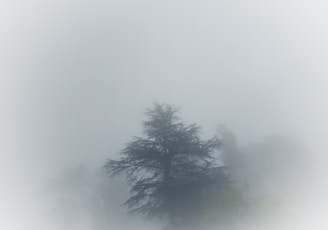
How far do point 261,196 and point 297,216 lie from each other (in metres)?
1.61

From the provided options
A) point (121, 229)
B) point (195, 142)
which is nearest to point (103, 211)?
point (121, 229)

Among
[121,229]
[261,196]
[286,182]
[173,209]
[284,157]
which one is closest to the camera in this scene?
[261,196]

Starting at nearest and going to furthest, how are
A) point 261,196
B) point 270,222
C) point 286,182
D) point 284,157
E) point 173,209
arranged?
point 270,222 → point 261,196 → point 173,209 → point 286,182 → point 284,157

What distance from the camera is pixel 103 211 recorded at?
1955 centimetres

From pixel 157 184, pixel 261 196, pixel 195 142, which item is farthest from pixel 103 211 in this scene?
pixel 261 196

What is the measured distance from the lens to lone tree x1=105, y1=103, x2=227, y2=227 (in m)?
16.6

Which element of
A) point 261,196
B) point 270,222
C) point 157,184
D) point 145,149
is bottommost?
point 270,222

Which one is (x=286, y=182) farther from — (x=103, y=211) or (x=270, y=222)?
(x=103, y=211)

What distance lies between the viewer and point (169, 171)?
17031 millimetres

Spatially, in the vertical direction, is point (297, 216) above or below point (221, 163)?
below

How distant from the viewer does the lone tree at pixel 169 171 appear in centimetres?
1661

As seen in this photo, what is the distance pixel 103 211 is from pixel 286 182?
32.2 ft

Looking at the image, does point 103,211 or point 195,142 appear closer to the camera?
point 195,142

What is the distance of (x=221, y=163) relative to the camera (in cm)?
1933
